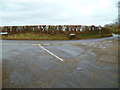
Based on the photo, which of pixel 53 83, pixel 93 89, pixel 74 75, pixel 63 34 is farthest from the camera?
pixel 63 34

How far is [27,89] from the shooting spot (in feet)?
10.9

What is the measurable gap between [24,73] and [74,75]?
1.88 m

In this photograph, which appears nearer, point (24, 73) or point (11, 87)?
point (11, 87)

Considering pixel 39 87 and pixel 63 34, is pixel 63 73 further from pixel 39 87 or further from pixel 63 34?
pixel 63 34

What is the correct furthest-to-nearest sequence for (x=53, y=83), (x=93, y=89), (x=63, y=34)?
1. (x=63, y=34)
2. (x=53, y=83)
3. (x=93, y=89)

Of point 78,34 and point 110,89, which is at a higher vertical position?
point 78,34

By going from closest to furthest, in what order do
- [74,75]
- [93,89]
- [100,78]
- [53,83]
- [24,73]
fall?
[93,89]
[53,83]
[100,78]
[74,75]
[24,73]

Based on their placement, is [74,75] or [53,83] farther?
[74,75]

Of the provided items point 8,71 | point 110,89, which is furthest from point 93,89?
point 8,71

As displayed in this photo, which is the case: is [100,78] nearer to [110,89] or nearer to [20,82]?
[110,89]

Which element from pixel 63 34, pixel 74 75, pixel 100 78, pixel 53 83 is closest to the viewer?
pixel 53 83

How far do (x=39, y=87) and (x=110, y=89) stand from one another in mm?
1957

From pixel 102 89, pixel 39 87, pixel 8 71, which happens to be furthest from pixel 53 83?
pixel 8 71

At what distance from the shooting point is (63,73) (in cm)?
446
